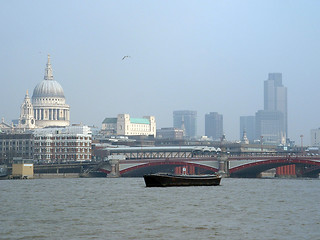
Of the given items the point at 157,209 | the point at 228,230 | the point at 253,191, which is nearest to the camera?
the point at 228,230

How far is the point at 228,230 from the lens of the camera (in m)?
70.1

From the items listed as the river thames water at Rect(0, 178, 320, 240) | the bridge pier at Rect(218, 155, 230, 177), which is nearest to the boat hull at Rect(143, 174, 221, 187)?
the river thames water at Rect(0, 178, 320, 240)

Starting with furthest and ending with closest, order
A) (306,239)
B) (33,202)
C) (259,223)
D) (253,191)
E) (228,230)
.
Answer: (253,191)
(33,202)
(259,223)
(228,230)
(306,239)

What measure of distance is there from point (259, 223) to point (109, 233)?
13300 millimetres

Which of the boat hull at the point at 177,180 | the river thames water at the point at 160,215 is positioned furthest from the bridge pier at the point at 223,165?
the river thames water at the point at 160,215

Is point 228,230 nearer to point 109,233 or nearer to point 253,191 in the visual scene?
point 109,233

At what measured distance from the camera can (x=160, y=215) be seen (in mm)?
81562

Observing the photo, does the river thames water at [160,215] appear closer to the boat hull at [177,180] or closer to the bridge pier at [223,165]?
the boat hull at [177,180]

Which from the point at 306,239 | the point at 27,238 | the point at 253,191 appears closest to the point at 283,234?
the point at 306,239

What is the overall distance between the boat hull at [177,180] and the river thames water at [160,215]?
20.6 m

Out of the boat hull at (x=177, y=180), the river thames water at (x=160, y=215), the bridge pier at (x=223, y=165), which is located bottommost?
the river thames water at (x=160, y=215)

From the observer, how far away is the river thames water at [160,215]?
68.3 meters

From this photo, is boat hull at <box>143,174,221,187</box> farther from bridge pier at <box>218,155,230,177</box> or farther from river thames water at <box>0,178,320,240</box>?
bridge pier at <box>218,155,230,177</box>

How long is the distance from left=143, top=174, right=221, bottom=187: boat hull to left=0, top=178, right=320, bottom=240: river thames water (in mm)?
20574
